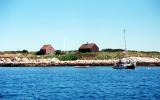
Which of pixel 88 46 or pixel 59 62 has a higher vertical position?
pixel 88 46

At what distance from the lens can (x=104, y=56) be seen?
159125 millimetres

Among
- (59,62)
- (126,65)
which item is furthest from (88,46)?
(126,65)

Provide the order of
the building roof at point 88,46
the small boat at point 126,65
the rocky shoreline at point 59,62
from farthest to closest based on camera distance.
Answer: the building roof at point 88,46, the rocky shoreline at point 59,62, the small boat at point 126,65

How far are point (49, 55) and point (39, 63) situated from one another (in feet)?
42.0

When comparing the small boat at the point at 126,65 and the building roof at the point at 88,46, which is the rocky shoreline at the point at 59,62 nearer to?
the building roof at the point at 88,46

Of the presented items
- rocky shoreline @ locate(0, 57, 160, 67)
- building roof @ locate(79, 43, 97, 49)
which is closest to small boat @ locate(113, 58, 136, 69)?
rocky shoreline @ locate(0, 57, 160, 67)

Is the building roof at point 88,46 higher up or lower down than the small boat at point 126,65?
higher up

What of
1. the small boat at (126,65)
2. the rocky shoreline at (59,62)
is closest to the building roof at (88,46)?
the rocky shoreline at (59,62)

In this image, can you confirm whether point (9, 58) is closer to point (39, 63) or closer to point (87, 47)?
point (39, 63)

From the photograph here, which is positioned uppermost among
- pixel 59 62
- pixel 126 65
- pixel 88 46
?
pixel 88 46

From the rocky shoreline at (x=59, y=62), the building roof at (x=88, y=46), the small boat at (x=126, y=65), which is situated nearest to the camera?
the small boat at (x=126, y=65)

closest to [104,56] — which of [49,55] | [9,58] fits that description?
[49,55]

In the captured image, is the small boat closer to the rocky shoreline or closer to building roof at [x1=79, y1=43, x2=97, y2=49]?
the rocky shoreline

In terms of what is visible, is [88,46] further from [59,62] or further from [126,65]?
[126,65]
